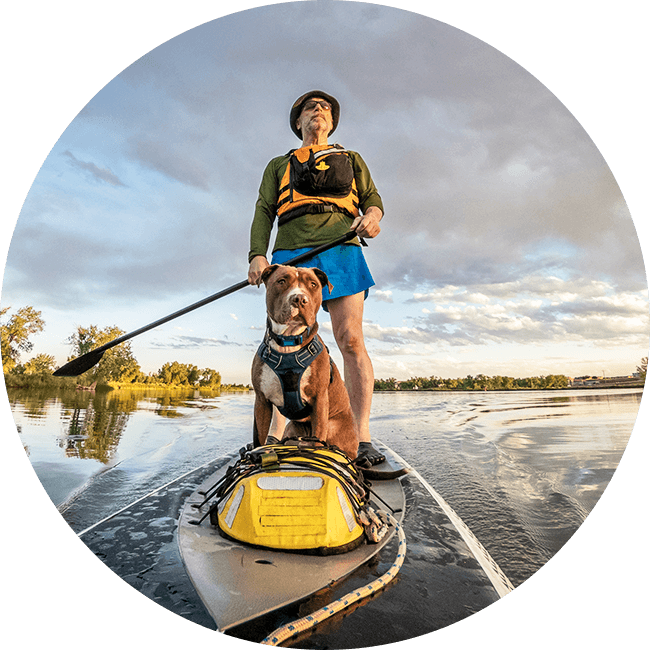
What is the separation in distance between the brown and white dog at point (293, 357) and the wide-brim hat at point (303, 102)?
4.32ft

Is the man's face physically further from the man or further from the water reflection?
the water reflection

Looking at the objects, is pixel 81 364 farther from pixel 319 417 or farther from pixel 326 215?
pixel 326 215

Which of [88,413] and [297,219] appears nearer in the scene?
[297,219]

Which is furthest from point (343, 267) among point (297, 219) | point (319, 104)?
point (319, 104)

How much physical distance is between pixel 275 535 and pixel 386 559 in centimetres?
39

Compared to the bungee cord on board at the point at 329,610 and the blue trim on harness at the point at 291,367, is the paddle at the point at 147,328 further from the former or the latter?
the bungee cord on board at the point at 329,610

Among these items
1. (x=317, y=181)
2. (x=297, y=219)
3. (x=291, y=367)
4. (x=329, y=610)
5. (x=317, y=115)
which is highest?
(x=317, y=115)

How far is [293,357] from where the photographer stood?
2051 millimetres

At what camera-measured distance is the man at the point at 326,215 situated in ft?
7.89

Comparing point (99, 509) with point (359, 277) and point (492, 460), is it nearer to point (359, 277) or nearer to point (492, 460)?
point (359, 277)

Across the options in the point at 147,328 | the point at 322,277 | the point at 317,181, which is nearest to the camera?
the point at 322,277

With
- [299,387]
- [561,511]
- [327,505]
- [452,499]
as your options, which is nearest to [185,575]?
[327,505]

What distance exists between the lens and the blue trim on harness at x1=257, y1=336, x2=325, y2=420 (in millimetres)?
2055

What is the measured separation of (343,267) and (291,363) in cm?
78
